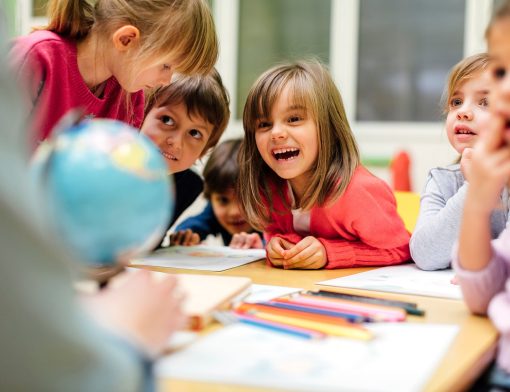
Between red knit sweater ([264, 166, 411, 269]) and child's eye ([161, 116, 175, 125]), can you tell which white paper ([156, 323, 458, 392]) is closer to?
red knit sweater ([264, 166, 411, 269])

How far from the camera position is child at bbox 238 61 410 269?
→ 1.36 meters

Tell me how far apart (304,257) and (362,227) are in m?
0.18

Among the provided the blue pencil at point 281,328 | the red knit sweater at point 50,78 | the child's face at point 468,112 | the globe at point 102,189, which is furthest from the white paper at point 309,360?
the child's face at point 468,112

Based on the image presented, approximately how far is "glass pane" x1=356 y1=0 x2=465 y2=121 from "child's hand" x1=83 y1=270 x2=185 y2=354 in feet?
10.00

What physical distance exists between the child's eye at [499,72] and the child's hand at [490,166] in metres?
0.05

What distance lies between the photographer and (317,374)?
0.53 metres

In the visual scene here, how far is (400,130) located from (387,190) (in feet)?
6.61

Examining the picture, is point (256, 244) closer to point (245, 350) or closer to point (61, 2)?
point (61, 2)

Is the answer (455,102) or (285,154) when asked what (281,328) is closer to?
(285,154)

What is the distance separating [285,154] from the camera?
144 cm

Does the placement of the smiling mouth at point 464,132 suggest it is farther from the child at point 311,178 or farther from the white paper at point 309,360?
the white paper at point 309,360

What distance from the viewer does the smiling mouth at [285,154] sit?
1414 mm

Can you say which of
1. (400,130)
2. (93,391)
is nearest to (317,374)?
(93,391)

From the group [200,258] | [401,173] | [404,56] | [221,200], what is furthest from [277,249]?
[404,56]
